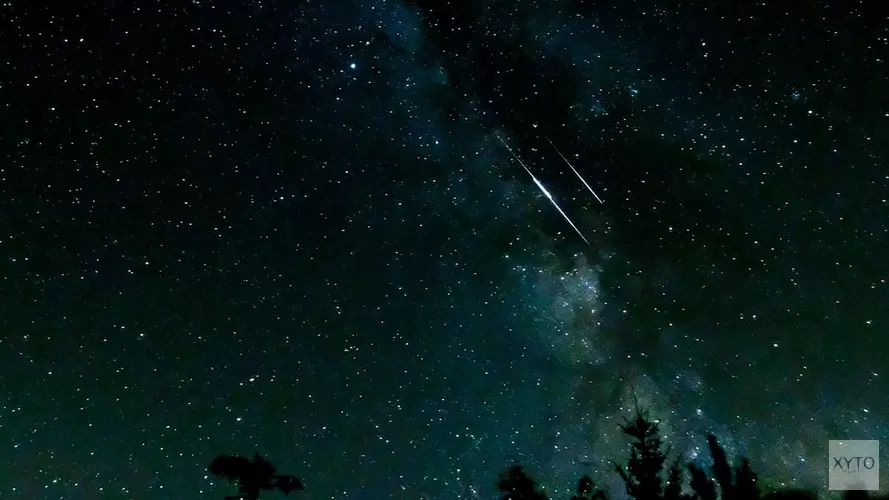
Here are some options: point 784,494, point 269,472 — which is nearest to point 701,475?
point 784,494

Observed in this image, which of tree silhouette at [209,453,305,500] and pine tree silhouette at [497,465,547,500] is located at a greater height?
pine tree silhouette at [497,465,547,500]

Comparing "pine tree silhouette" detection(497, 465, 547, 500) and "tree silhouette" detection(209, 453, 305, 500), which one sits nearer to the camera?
"tree silhouette" detection(209, 453, 305, 500)

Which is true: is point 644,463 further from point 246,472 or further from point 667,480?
point 246,472

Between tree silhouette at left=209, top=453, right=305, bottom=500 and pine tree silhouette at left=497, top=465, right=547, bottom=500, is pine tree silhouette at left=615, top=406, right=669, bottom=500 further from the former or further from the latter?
tree silhouette at left=209, top=453, right=305, bottom=500

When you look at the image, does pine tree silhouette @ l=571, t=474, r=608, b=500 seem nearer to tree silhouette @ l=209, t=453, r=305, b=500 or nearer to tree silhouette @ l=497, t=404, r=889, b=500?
tree silhouette @ l=497, t=404, r=889, b=500

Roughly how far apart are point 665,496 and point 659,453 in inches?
44.5
